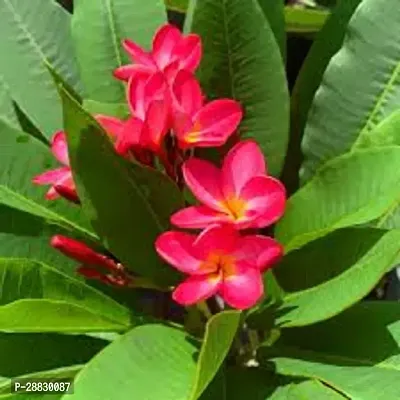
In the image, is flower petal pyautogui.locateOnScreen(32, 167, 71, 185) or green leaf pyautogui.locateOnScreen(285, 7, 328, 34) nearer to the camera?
flower petal pyautogui.locateOnScreen(32, 167, 71, 185)

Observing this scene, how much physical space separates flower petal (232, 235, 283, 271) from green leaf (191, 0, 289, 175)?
0.65 feet

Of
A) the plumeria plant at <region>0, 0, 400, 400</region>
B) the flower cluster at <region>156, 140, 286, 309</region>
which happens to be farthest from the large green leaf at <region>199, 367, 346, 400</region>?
the flower cluster at <region>156, 140, 286, 309</region>

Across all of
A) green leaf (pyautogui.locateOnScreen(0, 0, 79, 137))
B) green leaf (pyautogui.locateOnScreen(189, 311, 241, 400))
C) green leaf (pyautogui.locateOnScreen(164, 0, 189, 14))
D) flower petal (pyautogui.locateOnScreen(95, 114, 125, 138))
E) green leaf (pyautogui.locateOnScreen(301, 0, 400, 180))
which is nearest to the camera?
green leaf (pyautogui.locateOnScreen(189, 311, 241, 400))

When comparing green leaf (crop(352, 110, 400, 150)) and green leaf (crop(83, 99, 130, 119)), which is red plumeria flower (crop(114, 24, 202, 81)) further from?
green leaf (crop(352, 110, 400, 150))

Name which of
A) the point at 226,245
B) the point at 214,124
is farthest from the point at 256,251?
the point at 214,124

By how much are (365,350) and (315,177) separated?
0.16 meters

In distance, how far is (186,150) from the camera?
1.00 metres

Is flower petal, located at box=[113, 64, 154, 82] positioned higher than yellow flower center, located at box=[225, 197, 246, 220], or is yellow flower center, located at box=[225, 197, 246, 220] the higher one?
flower petal, located at box=[113, 64, 154, 82]

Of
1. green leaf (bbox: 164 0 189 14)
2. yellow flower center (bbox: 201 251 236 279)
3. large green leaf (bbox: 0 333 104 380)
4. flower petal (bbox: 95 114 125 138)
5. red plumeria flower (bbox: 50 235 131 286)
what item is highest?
flower petal (bbox: 95 114 125 138)

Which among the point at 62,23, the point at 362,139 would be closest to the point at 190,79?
the point at 362,139

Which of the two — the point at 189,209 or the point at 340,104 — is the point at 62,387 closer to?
the point at 189,209

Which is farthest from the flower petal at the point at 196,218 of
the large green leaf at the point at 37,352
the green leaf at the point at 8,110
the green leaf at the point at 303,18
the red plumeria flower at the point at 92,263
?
the green leaf at the point at 303,18

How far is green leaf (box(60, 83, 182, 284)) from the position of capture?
0.92 meters

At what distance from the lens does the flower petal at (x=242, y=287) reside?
903 millimetres
